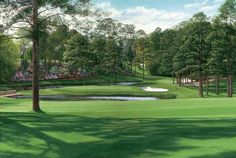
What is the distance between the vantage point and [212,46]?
67.8 m

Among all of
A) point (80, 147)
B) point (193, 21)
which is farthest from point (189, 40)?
point (80, 147)

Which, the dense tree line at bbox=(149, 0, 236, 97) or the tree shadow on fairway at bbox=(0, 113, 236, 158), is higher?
the dense tree line at bbox=(149, 0, 236, 97)

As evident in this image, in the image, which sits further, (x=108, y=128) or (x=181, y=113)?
(x=181, y=113)

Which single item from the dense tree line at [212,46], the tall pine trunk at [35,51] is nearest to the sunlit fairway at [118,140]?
the tall pine trunk at [35,51]

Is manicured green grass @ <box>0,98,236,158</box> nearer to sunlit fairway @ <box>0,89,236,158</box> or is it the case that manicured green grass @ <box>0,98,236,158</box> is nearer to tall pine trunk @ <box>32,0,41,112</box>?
sunlit fairway @ <box>0,89,236,158</box>

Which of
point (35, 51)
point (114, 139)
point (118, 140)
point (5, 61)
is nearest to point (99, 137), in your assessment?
point (114, 139)

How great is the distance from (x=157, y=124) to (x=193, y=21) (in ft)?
192

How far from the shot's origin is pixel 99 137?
14.6 meters

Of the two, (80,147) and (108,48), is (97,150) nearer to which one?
(80,147)

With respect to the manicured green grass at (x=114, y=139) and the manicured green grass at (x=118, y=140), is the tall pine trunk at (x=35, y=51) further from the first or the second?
the manicured green grass at (x=118, y=140)

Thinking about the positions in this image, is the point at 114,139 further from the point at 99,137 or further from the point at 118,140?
the point at 99,137

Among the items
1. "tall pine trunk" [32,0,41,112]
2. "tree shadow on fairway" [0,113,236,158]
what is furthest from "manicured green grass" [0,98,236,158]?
"tall pine trunk" [32,0,41,112]

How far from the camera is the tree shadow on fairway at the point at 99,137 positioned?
39.8 ft

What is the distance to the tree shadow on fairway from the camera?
478 inches
